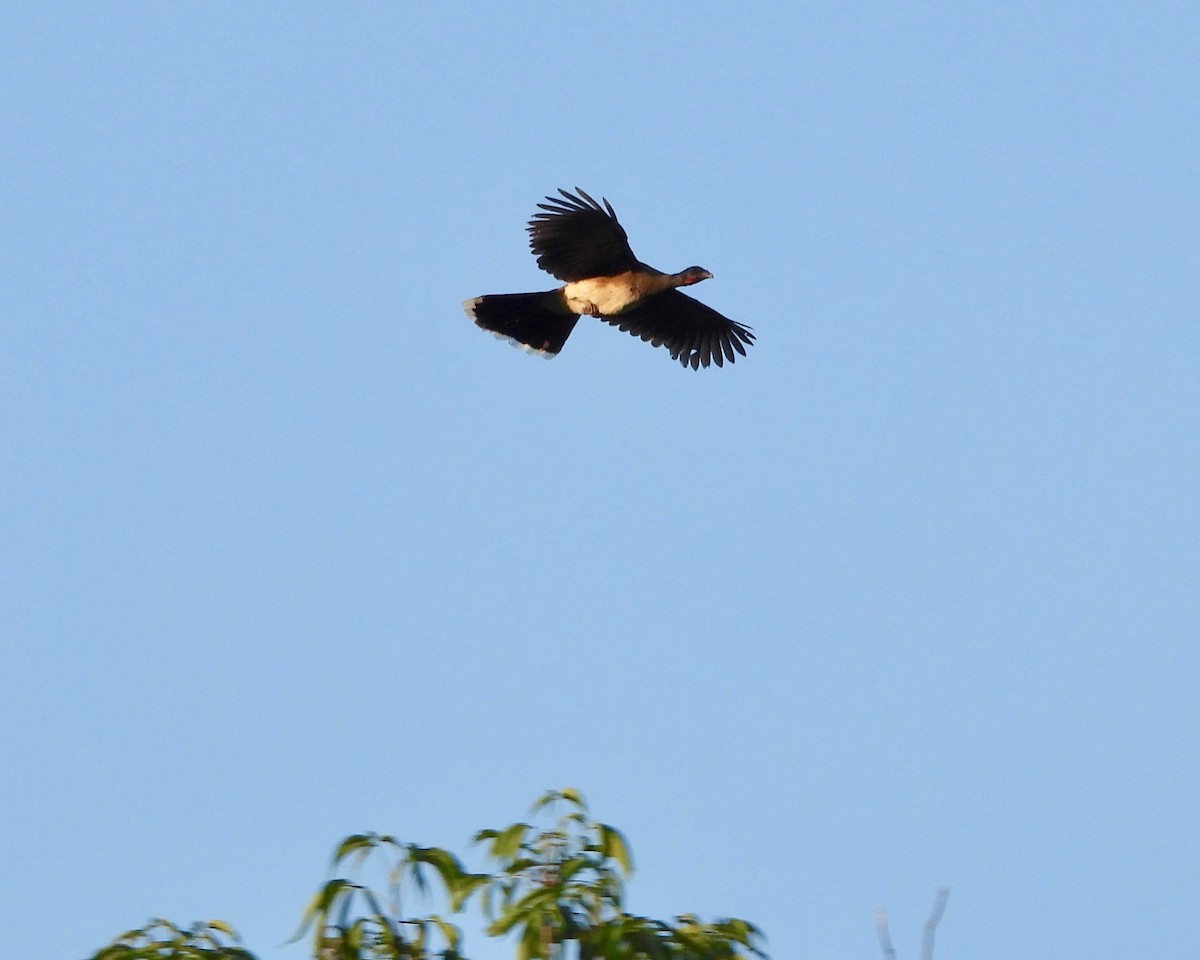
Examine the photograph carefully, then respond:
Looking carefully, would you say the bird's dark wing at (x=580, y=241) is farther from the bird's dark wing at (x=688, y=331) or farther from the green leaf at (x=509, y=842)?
the green leaf at (x=509, y=842)

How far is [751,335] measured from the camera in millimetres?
13109

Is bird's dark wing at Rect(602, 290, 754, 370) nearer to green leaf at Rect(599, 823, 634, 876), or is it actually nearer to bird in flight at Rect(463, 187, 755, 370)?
bird in flight at Rect(463, 187, 755, 370)

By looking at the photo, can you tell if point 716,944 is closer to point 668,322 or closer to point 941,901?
point 941,901

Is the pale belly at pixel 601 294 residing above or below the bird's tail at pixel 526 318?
below

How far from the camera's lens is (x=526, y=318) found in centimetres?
1238

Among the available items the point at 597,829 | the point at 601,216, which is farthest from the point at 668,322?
the point at 597,829

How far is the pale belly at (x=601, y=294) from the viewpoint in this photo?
39.0 feet

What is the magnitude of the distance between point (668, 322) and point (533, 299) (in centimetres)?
129

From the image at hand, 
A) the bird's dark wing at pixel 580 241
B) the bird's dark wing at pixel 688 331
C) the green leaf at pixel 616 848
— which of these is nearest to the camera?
the green leaf at pixel 616 848

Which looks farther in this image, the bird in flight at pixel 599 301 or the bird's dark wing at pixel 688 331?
the bird's dark wing at pixel 688 331

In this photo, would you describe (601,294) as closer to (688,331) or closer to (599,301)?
(599,301)

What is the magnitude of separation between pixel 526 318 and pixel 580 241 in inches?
44.2

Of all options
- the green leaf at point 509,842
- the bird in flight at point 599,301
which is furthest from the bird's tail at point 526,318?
the green leaf at point 509,842

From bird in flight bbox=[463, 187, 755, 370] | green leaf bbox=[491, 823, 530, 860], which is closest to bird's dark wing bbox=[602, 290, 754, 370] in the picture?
bird in flight bbox=[463, 187, 755, 370]
